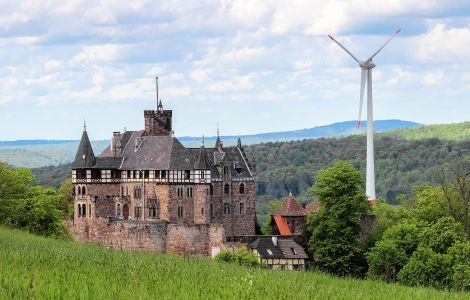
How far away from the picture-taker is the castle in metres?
101

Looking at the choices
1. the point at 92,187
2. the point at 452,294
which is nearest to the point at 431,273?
the point at 452,294

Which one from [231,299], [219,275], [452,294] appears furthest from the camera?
[452,294]

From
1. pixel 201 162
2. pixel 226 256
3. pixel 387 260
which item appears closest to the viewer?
pixel 387 260

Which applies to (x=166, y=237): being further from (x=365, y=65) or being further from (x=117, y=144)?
(x=365, y=65)

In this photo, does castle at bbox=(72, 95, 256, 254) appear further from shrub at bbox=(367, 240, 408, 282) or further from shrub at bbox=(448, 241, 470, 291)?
shrub at bbox=(448, 241, 470, 291)

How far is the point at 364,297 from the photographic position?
4369cm

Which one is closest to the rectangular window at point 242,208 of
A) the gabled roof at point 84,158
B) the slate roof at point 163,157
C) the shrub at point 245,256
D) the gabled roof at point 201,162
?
the slate roof at point 163,157

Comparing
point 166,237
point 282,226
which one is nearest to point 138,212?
point 166,237

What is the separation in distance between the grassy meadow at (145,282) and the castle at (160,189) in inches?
1768

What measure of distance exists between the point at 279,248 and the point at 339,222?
5451 millimetres

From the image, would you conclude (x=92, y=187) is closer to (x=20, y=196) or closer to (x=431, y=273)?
(x=20, y=196)

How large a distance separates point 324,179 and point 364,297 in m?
53.9

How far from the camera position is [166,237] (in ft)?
326

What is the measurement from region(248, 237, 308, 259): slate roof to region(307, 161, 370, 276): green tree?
1176mm
